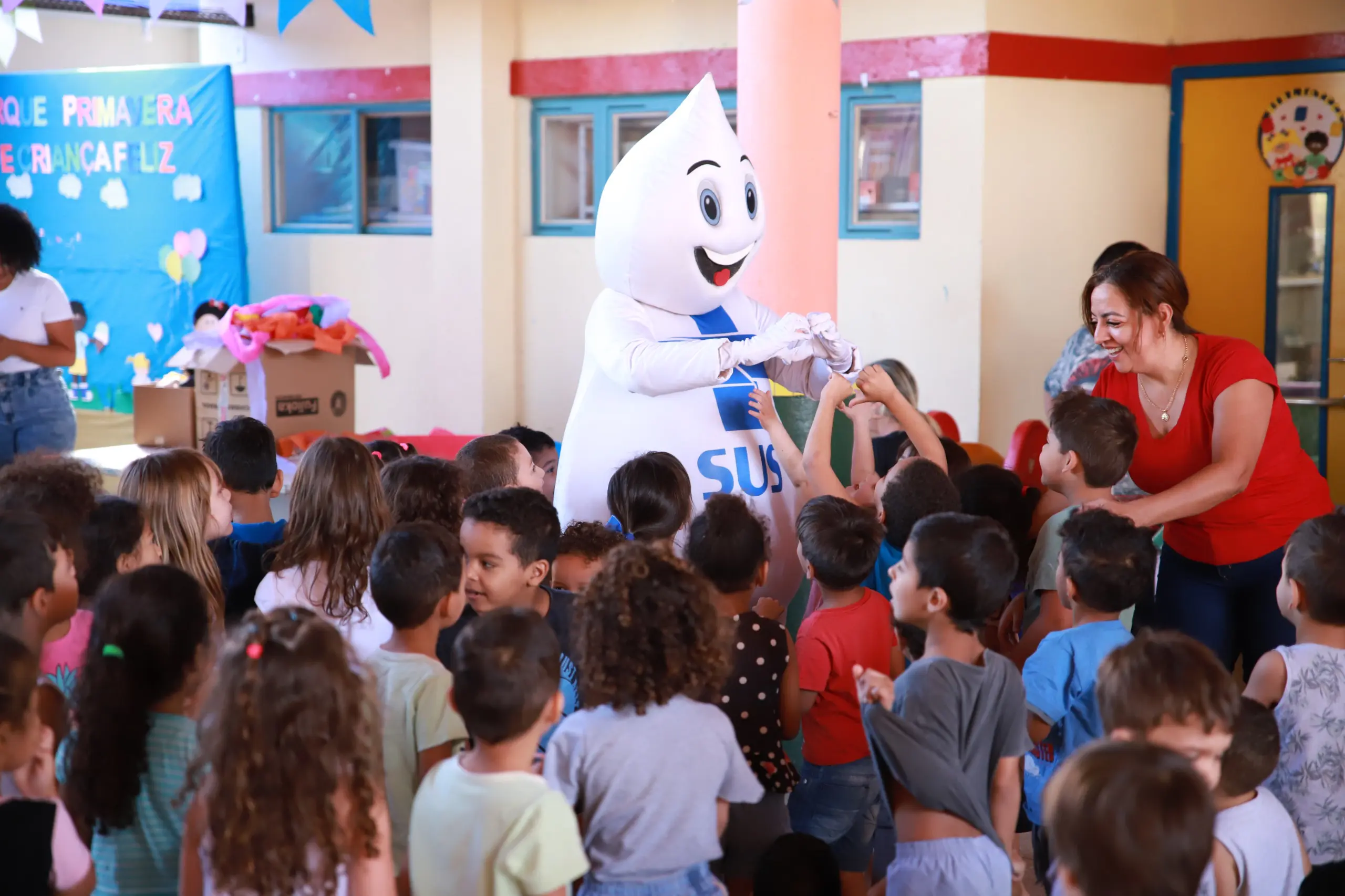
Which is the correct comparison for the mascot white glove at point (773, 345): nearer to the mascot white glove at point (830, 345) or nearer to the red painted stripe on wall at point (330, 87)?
the mascot white glove at point (830, 345)

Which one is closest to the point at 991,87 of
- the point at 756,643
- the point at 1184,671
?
the point at 756,643

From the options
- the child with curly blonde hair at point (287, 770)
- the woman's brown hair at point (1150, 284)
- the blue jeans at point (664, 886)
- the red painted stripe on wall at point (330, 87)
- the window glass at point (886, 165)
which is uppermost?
the red painted stripe on wall at point (330, 87)

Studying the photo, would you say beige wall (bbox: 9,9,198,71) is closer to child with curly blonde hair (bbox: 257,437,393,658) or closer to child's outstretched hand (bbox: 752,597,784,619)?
child with curly blonde hair (bbox: 257,437,393,658)

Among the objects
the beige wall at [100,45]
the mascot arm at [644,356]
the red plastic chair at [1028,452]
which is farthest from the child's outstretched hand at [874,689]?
the beige wall at [100,45]

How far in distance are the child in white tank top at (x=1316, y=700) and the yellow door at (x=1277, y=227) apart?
378cm

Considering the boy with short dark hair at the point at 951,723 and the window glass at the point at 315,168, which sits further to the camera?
the window glass at the point at 315,168

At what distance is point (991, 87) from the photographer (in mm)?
5855

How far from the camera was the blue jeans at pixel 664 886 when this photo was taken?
6.63 feet

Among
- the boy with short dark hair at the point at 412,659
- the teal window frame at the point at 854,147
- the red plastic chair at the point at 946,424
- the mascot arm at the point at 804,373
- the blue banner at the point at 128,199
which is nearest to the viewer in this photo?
the boy with short dark hair at the point at 412,659

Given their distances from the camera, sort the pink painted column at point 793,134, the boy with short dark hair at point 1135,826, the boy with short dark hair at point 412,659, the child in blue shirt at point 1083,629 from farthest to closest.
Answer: the pink painted column at point 793,134 < the child in blue shirt at point 1083,629 < the boy with short dark hair at point 412,659 < the boy with short dark hair at point 1135,826

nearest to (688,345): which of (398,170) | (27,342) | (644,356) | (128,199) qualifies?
(644,356)

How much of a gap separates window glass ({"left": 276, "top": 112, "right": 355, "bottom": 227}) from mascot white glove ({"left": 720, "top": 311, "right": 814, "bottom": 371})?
4934mm

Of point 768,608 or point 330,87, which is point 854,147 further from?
point 768,608

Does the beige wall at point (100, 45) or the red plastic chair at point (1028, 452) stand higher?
the beige wall at point (100, 45)
